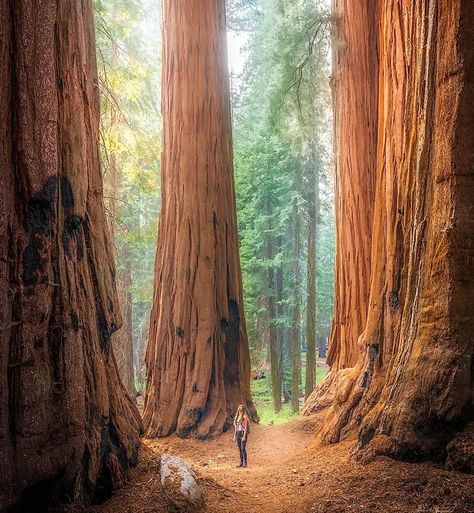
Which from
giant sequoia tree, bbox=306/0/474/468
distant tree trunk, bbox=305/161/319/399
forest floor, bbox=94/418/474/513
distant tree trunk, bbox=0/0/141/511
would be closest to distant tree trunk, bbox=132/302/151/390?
distant tree trunk, bbox=305/161/319/399

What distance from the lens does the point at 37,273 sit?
8.94 feet

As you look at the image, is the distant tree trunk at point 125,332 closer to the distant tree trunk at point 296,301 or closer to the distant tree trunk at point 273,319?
the distant tree trunk at point 273,319

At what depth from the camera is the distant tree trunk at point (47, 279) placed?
8.46 feet

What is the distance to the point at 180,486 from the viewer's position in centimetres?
331

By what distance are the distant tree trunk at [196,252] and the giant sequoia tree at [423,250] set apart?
4025 mm

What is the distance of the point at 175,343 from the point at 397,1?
611 cm

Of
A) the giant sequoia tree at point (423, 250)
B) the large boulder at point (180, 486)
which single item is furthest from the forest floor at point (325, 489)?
the giant sequoia tree at point (423, 250)

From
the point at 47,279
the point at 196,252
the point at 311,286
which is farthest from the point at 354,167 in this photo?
the point at 311,286

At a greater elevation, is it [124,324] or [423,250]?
[423,250]

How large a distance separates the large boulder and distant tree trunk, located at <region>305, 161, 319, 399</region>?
14176 mm

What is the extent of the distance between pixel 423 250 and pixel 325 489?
77.0 inches

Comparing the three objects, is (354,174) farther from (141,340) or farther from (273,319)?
(141,340)

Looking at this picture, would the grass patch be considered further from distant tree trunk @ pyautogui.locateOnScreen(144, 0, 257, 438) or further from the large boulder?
the large boulder

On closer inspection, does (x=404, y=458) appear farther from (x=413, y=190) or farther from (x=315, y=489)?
(x=413, y=190)
